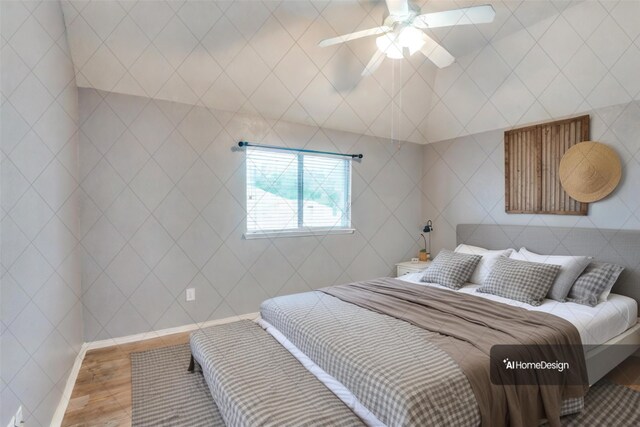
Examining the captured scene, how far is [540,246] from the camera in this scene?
3297mm

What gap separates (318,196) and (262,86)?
136 cm

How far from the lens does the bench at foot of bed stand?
1350 millimetres

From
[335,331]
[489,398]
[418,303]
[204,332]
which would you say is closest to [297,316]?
[335,331]

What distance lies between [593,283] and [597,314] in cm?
38

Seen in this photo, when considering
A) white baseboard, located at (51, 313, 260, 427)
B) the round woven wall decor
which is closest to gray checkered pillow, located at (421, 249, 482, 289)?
the round woven wall decor

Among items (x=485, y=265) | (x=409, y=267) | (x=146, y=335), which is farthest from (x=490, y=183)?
(x=146, y=335)

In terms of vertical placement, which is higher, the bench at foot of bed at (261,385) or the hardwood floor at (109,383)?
the bench at foot of bed at (261,385)

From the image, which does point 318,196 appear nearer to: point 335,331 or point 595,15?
point 335,331

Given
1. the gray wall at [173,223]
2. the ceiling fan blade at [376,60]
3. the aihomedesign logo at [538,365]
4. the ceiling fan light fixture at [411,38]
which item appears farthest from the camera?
the gray wall at [173,223]

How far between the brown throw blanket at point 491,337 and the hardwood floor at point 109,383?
906mm

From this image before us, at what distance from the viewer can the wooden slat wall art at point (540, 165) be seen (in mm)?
3102

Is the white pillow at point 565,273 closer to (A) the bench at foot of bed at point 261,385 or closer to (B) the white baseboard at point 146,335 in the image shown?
(A) the bench at foot of bed at point 261,385

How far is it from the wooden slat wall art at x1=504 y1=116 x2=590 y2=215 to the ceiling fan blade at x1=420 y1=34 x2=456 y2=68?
5.08ft

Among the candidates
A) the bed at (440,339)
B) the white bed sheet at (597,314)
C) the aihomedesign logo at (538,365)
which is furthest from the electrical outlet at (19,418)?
the white bed sheet at (597,314)
